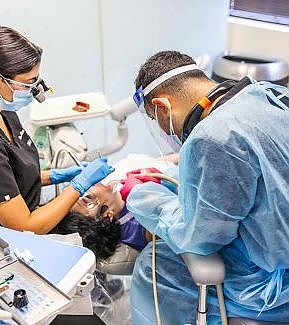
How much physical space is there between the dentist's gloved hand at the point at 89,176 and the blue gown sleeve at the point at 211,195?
19.8 inches

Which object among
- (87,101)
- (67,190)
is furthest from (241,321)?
(87,101)

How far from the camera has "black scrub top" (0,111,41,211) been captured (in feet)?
5.14

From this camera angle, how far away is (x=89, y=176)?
5.85ft

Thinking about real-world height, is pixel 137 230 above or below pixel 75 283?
below

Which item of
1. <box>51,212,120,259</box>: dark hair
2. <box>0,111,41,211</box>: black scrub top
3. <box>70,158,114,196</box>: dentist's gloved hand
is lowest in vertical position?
<box>51,212,120,259</box>: dark hair

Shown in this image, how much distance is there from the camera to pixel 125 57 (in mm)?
2701

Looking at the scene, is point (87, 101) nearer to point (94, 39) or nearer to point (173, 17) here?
point (94, 39)

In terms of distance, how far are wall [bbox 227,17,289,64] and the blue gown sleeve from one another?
1889 millimetres

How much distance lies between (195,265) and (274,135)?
1.23 feet

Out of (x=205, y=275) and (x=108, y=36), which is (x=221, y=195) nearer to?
(x=205, y=275)

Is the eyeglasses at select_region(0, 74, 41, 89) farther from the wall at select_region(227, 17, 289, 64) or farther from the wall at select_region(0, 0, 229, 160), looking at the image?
the wall at select_region(227, 17, 289, 64)

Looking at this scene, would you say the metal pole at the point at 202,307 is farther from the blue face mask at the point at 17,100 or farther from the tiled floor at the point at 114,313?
the blue face mask at the point at 17,100

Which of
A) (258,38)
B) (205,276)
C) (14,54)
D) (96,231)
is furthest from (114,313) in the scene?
(258,38)

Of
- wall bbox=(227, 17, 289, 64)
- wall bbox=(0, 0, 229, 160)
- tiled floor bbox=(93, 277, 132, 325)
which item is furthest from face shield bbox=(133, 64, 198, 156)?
wall bbox=(227, 17, 289, 64)
